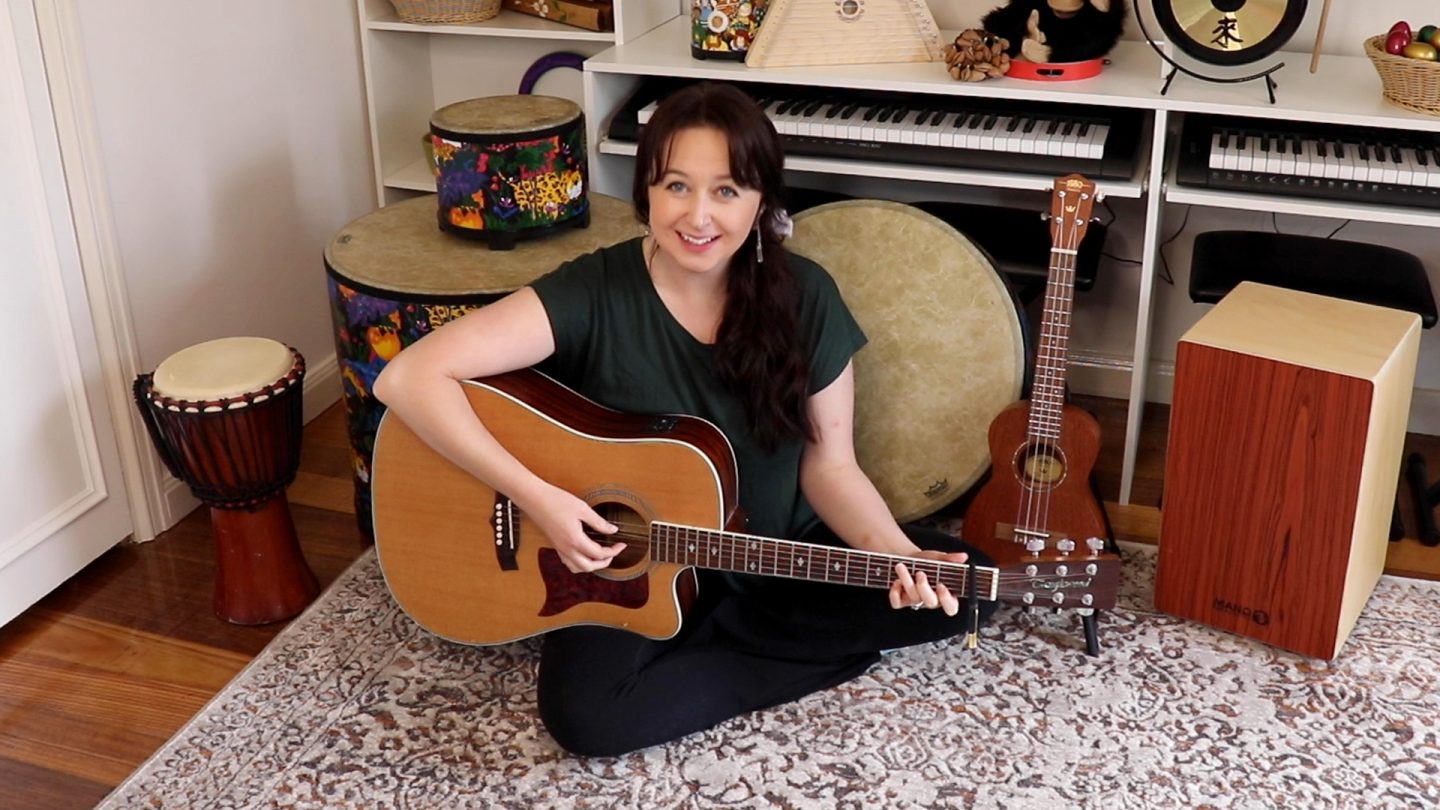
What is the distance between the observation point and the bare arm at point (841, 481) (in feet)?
7.18

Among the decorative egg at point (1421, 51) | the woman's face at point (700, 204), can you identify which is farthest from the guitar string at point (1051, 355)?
the decorative egg at point (1421, 51)

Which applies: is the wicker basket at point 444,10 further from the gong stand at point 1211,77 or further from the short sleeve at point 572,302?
the gong stand at point 1211,77

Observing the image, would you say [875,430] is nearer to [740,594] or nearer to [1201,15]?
[740,594]

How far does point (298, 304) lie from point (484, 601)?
1.19 metres

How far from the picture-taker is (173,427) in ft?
7.62

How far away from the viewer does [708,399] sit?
2.18 metres

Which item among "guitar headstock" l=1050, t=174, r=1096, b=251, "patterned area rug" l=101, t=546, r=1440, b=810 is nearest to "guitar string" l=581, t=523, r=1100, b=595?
"patterned area rug" l=101, t=546, r=1440, b=810

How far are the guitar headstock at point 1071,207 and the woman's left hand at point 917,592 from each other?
559 mm

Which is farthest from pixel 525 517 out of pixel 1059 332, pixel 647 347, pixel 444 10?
pixel 444 10

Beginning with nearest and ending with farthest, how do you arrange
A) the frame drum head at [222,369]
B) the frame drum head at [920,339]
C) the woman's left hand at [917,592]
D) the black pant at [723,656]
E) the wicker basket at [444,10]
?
the woman's left hand at [917,592] < the black pant at [723,656] < the frame drum head at [222,369] < the frame drum head at [920,339] < the wicker basket at [444,10]

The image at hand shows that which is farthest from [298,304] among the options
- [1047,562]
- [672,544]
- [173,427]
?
[1047,562]

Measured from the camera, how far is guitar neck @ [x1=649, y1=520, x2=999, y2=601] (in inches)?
78.0

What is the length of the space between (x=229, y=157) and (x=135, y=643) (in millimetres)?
982

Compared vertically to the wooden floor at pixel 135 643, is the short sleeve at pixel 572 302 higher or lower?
higher
